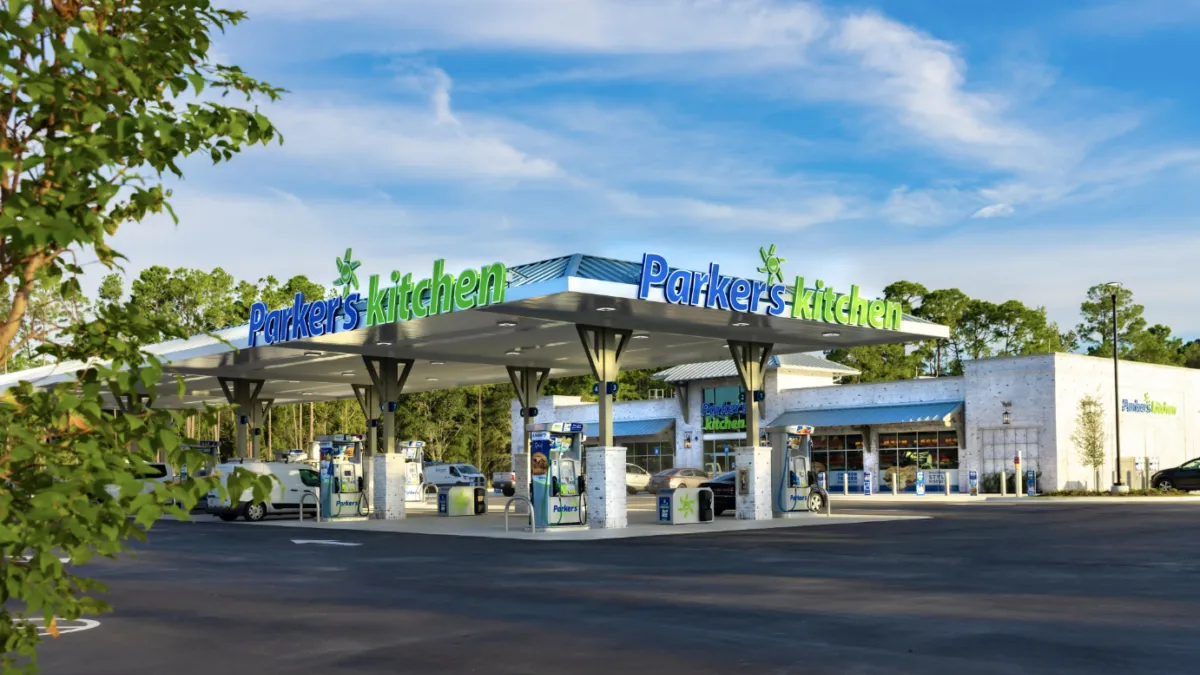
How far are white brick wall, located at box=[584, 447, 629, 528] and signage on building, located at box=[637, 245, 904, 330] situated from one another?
17.2 feet

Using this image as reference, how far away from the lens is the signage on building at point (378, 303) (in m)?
24.6

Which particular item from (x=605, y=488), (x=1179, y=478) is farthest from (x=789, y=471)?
(x=1179, y=478)

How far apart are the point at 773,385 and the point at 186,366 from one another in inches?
1265

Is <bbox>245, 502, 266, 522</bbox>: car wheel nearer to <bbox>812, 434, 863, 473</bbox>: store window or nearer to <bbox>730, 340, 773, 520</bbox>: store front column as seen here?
<bbox>730, 340, 773, 520</bbox>: store front column

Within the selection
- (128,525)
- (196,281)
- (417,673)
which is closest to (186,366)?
(417,673)

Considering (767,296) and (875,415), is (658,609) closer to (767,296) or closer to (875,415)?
(767,296)

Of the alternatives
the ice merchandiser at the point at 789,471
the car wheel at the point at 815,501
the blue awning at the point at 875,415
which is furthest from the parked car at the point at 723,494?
the blue awning at the point at 875,415

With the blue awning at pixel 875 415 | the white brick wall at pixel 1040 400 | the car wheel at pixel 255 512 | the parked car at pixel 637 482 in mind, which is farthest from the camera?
the parked car at pixel 637 482

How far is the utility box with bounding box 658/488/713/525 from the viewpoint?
104ft

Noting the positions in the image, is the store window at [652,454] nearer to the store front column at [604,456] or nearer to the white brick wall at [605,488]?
the store front column at [604,456]

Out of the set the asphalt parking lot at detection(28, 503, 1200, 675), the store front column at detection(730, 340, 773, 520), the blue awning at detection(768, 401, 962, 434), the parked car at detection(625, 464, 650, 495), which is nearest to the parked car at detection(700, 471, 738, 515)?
the store front column at detection(730, 340, 773, 520)

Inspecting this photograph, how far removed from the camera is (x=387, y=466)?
119 ft

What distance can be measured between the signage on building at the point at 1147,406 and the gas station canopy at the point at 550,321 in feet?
76.3

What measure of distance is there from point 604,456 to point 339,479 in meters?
11.3
